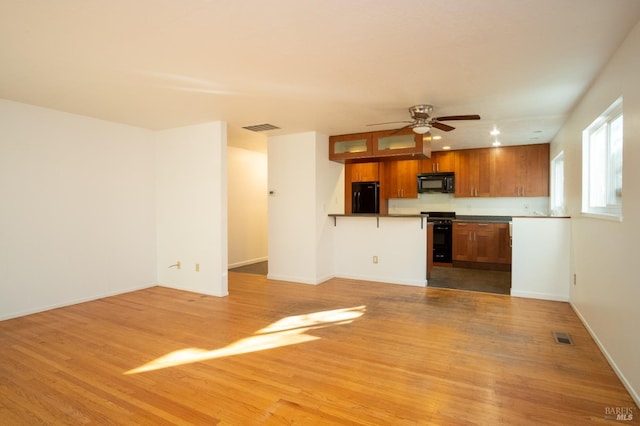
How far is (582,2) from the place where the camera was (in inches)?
75.0

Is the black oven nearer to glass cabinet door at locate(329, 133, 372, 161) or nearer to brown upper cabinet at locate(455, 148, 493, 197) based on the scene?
brown upper cabinet at locate(455, 148, 493, 197)

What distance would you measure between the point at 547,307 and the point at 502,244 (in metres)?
2.39

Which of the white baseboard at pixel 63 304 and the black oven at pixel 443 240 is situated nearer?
the white baseboard at pixel 63 304

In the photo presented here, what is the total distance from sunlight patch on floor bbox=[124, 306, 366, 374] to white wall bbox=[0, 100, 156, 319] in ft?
7.83

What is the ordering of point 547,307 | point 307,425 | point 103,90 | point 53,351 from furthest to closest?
point 547,307
point 103,90
point 53,351
point 307,425

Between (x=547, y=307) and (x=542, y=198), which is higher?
(x=542, y=198)

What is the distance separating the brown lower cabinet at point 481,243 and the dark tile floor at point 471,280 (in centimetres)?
25

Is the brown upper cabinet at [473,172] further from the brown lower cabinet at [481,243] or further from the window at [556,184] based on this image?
the window at [556,184]

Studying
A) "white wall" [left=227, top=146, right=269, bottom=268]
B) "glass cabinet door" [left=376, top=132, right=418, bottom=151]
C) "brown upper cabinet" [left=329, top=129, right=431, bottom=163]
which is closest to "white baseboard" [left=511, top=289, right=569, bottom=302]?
"brown upper cabinet" [left=329, top=129, right=431, bottom=163]

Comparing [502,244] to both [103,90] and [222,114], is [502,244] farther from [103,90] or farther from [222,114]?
[103,90]

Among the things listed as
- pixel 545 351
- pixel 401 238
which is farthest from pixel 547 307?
pixel 401 238

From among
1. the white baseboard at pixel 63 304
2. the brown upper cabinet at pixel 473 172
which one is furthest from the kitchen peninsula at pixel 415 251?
the white baseboard at pixel 63 304

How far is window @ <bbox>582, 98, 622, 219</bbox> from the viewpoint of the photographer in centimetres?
278

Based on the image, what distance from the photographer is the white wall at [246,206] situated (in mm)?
6840
